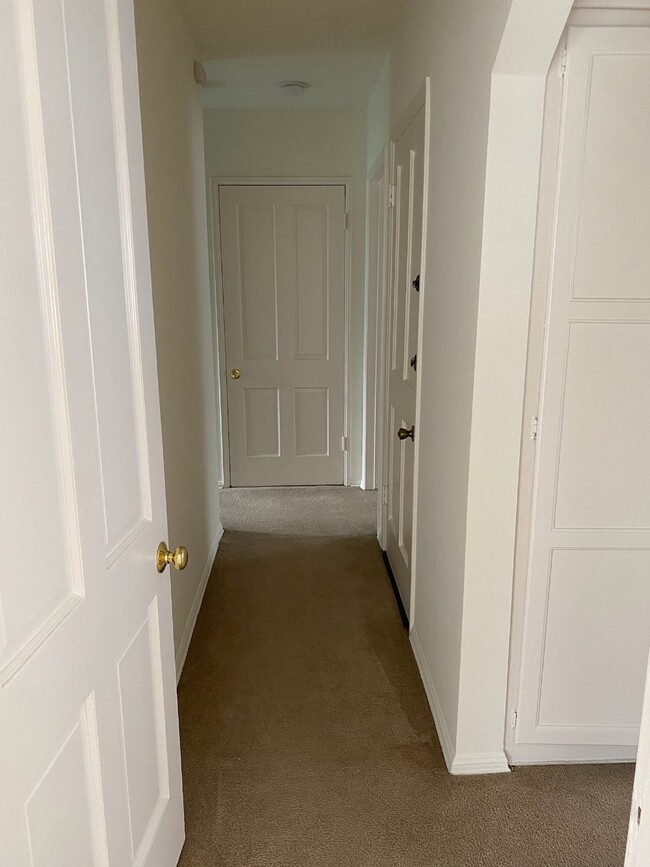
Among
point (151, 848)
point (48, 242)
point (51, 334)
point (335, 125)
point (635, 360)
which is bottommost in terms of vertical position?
point (151, 848)

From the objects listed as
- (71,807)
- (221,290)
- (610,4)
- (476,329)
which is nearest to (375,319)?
(221,290)

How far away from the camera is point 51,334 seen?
2.96 ft

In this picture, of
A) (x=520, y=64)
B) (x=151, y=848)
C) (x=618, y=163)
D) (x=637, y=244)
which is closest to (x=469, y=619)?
(x=151, y=848)

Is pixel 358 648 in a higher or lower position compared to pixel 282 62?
lower

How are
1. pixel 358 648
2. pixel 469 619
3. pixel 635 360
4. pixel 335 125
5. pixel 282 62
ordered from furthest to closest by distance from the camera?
1. pixel 335 125
2. pixel 282 62
3. pixel 358 648
4. pixel 469 619
5. pixel 635 360

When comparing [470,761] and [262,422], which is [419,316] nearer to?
[470,761]

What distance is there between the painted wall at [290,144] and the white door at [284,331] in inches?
4.5

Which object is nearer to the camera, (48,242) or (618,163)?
(48,242)

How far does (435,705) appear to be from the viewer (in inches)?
83.0

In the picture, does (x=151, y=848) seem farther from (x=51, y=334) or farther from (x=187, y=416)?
(x=187, y=416)

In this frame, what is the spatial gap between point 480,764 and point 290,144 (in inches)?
144

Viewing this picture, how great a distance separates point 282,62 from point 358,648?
9.26 ft

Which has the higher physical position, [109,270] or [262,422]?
[109,270]

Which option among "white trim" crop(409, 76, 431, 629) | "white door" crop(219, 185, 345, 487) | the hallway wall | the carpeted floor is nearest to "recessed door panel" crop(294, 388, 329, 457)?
"white door" crop(219, 185, 345, 487)
